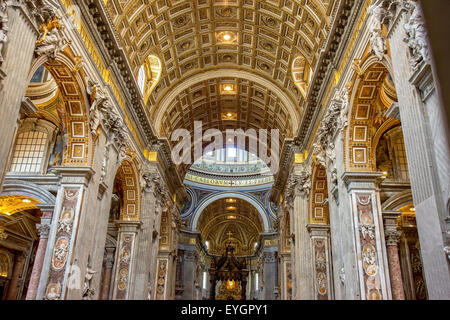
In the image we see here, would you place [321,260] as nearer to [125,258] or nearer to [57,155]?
[125,258]

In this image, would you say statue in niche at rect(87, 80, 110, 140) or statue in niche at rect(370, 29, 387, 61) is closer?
statue in niche at rect(370, 29, 387, 61)

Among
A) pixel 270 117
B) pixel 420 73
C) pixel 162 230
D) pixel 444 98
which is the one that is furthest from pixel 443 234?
pixel 162 230

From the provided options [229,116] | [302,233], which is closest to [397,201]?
[302,233]

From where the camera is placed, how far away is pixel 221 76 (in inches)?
925

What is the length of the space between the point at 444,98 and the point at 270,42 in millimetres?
18889

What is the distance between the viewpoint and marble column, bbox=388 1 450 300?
6.33m

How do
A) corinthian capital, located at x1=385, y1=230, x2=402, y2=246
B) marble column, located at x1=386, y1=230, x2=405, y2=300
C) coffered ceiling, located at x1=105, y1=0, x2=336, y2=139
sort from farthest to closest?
coffered ceiling, located at x1=105, y1=0, x2=336, y2=139
corinthian capital, located at x1=385, y1=230, x2=402, y2=246
marble column, located at x1=386, y1=230, x2=405, y2=300

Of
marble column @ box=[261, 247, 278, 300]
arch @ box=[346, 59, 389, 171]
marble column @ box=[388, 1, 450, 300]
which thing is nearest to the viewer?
marble column @ box=[388, 1, 450, 300]

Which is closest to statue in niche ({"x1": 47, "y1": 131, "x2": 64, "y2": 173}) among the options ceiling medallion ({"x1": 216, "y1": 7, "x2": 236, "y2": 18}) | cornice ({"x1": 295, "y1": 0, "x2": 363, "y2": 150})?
ceiling medallion ({"x1": 216, "y1": 7, "x2": 236, "y2": 18})

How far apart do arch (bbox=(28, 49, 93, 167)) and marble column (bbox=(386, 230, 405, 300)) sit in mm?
10457

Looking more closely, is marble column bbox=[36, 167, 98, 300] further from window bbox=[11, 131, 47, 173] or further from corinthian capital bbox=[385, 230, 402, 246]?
corinthian capital bbox=[385, 230, 402, 246]

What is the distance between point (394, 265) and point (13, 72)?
40.3 feet

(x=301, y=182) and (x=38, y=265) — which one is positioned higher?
(x=301, y=182)
